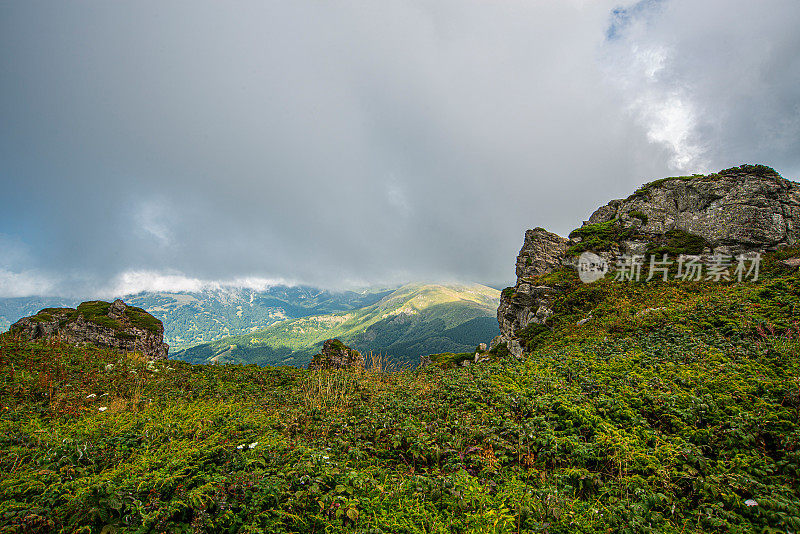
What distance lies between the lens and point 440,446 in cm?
625

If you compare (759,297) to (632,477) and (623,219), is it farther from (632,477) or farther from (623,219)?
(623,219)

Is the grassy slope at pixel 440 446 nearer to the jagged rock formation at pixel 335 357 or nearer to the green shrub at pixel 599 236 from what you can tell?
the jagged rock formation at pixel 335 357

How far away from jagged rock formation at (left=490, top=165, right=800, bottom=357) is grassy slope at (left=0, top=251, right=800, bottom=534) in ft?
36.1

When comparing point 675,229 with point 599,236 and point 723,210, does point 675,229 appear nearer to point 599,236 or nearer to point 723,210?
point 723,210

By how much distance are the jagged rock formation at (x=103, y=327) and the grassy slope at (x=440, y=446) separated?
1328 cm

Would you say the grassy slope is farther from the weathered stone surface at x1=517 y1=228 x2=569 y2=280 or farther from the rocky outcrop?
the weathered stone surface at x1=517 y1=228 x2=569 y2=280


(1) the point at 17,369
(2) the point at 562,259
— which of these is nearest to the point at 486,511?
(1) the point at 17,369

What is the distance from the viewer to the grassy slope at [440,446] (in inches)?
151

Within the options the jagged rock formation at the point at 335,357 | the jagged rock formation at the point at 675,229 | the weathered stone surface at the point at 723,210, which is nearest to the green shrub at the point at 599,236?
the jagged rock formation at the point at 675,229

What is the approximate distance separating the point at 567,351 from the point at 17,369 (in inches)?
785

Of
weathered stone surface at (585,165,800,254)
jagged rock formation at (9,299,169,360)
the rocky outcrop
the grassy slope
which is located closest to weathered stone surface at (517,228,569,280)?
the rocky outcrop

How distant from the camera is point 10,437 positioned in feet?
17.5

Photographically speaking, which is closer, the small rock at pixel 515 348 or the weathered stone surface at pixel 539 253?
the small rock at pixel 515 348

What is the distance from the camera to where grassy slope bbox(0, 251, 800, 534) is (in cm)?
385
